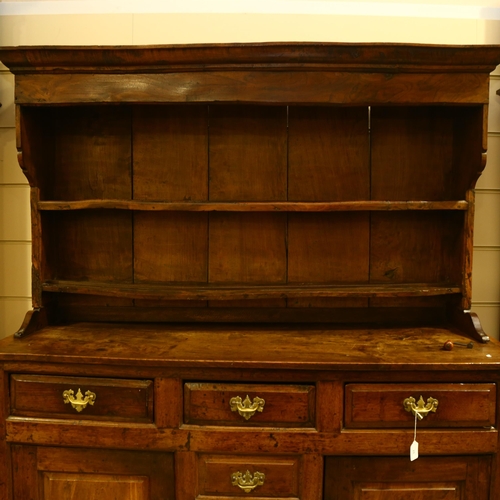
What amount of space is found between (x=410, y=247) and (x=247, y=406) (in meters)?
0.89

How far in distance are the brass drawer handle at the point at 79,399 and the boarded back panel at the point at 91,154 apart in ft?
2.44

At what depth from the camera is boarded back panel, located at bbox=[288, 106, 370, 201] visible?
175 centimetres

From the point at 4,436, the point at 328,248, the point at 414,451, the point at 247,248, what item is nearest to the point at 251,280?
the point at 247,248

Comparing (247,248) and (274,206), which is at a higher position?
(274,206)

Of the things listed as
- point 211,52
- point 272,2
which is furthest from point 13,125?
point 272,2

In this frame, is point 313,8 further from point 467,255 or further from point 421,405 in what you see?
point 421,405

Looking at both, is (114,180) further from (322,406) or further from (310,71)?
(322,406)

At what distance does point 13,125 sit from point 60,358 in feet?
3.38

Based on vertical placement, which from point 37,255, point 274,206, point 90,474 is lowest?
point 90,474

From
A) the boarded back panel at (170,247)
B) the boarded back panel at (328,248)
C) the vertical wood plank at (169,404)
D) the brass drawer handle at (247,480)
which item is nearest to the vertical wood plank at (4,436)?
the vertical wood plank at (169,404)

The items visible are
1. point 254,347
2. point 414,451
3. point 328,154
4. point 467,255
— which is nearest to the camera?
point 414,451

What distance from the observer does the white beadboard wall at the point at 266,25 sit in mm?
1822

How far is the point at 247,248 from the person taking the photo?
1786 millimetres

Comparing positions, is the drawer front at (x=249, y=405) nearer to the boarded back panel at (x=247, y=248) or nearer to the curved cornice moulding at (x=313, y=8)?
the boarded back panel at (x=247, y=248)
